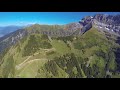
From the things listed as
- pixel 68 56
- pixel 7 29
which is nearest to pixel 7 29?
pixel 7 29

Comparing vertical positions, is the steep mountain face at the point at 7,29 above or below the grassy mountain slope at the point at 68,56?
above

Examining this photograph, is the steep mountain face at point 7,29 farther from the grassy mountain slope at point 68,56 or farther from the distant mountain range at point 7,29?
the grassy mountain slope at point 68,56

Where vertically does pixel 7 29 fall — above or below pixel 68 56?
above

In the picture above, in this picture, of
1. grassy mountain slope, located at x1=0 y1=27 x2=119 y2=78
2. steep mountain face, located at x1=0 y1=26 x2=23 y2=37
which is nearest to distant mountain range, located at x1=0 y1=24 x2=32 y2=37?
steep mountain face, located at x1=0 y1=26 x2=23 y2=37

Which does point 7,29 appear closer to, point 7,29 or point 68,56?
point 7,29

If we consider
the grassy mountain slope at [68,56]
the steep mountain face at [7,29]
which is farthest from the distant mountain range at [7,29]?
the grassy mountain slope at [68,56]

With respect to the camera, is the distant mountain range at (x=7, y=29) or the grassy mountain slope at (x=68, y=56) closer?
the distant mountain range at (x=7, y=29)

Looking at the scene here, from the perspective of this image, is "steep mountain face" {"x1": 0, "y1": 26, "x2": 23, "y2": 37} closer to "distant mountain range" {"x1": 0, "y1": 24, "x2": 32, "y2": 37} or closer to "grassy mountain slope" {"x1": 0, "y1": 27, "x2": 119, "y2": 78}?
"distant mountain range" {"x1": 0, "y1": 24, "x2": 32, "y2": 37}

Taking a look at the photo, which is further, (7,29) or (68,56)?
(68,56)
